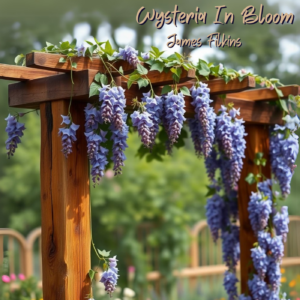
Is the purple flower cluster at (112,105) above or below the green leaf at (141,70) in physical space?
below

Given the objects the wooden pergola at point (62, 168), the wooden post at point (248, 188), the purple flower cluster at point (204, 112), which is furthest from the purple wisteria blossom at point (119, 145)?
the wooden post at point (248, 188)

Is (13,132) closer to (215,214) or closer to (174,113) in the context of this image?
(174,113)

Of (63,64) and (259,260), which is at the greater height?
(63,64)

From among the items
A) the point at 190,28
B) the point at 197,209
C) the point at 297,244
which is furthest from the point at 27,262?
the point at 190,28

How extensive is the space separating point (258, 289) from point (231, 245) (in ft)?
1.49

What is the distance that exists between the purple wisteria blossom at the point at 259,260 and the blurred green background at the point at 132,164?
2418 millimetres

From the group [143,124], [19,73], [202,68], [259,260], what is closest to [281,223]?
[259,260]

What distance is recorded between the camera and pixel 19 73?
7.68ft

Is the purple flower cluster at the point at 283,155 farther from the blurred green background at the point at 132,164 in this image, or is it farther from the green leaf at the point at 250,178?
the blurred green background at the point at 132,164

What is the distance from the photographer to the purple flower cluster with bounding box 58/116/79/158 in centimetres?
216

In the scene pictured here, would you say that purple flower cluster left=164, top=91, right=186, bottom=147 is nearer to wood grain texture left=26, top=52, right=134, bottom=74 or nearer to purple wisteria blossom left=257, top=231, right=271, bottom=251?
wood grain texture left=26, top=52, right=134, bottom=74

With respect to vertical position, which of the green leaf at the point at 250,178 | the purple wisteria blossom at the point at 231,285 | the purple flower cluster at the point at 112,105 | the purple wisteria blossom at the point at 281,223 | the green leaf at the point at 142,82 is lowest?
the purple wisteria blossom at the point at 231,285

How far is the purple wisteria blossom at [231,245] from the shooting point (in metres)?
3.45

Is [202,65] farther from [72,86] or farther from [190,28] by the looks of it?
[190,28]
